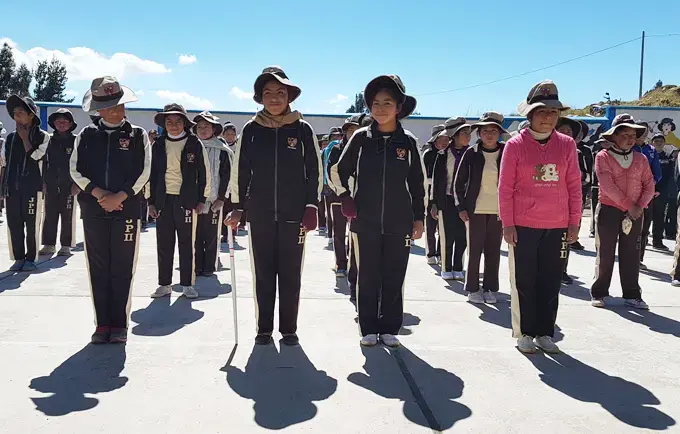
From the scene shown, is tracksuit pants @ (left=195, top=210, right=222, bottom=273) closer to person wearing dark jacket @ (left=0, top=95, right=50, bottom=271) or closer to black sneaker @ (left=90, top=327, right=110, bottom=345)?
person wearing dark jacket @ (left=0, top=95, right=50, bottom=271)

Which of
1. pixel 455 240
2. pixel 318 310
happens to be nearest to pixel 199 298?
pixel 318 310

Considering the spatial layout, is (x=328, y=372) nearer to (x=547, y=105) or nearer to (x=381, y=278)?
(x=381, y=278)

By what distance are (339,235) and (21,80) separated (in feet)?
224

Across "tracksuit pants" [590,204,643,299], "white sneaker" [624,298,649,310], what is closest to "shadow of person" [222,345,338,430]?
"tracksuit pants" [590,204,643,299]

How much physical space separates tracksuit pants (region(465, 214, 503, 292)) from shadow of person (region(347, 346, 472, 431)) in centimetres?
223

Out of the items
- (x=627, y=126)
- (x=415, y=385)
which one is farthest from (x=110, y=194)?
(x=627, y=126)

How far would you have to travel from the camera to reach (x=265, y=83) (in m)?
4.71

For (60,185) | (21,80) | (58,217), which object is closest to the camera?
(60,185)

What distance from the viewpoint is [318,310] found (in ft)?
20.2

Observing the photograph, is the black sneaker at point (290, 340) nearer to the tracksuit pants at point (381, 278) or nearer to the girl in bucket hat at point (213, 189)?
the tracksuit pants at point (381, 278)

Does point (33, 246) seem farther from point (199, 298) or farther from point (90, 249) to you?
point (90, 249)

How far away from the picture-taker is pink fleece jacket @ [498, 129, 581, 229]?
473 cm

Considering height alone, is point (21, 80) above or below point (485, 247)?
above

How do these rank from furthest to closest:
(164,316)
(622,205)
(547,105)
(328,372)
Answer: (622,205), (164,316), (547,105), (328,372)
